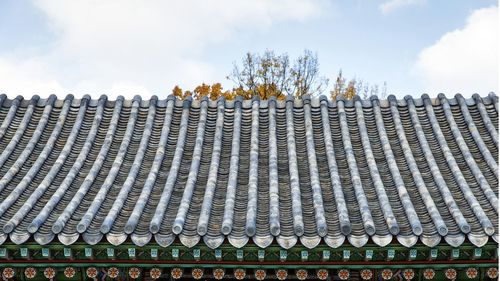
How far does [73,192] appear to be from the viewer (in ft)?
19.4

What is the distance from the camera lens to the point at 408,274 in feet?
17.3

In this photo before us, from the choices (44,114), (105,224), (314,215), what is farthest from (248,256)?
(44,114)

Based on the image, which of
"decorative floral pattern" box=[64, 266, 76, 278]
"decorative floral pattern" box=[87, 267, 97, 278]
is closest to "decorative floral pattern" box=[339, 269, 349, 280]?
"decorative floral pattern" box=[87, 267, 97, 278]

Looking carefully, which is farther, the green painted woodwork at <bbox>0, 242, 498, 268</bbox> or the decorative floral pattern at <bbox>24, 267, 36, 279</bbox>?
the decorative floral pattern at <bbox>24, 267, 36, 279</bbox>

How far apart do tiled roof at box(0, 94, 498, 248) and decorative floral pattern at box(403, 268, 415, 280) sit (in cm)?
51

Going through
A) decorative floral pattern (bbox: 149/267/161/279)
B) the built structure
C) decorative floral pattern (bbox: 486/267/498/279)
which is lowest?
decorative floral pattern (bbox: 486/267/498/279)

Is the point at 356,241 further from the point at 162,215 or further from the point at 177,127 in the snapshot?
the point at 177,127

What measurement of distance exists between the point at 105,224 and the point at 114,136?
99.0 inches

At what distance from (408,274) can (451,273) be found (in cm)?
42

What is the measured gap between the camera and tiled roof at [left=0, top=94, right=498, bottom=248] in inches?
193

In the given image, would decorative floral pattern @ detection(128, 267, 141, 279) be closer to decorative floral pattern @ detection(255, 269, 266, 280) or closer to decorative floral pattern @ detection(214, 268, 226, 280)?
decorative floral pattern @ detection(214, 268, 226, 280)

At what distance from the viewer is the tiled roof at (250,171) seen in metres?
4.90

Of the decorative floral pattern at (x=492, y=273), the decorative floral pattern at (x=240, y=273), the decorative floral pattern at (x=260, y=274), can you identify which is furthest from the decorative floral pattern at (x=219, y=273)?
the decorative floral pattern at (x=492, y=273)

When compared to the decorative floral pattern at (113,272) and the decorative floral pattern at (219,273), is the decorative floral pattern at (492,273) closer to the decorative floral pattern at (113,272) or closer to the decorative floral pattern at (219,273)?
the decorative floral pattern at (219,273)
